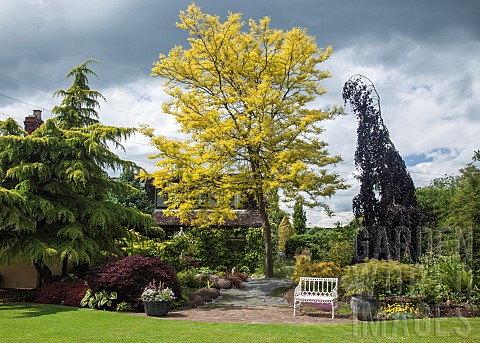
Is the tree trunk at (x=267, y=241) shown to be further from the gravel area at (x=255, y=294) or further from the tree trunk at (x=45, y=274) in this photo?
the tree trunk at (x=45, y=274)

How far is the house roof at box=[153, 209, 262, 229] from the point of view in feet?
74.9

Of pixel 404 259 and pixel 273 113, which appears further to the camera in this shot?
pixel 273 113

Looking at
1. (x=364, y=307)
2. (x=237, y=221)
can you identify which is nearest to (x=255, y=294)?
(x=364, y=307)

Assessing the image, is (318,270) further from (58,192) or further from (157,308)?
(58,192)

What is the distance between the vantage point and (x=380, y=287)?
40.3 ft

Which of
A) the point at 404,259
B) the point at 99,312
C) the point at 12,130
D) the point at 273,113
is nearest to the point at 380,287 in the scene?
the point at 404,259

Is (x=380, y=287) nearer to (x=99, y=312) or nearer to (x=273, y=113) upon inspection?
(x=99, y=312)

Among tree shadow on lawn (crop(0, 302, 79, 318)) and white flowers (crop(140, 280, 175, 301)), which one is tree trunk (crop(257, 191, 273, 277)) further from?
tree shadow on lawn (crop(0, 302, 79, 318))

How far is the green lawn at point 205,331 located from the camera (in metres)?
9.03

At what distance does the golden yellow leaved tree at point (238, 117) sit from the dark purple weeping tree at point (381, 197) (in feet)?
9.10

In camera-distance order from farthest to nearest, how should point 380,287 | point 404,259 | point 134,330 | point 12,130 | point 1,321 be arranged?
point 12,130 → point 404,259 → point 380,287 → point 1,321 → point 134,330

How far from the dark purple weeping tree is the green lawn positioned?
159 inches

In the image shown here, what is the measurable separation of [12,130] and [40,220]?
3.22 metres

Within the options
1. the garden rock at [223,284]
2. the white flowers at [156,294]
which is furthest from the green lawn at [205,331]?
the garden rock at [223,284]
